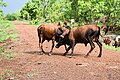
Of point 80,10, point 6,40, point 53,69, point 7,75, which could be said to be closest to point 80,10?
point 80,10

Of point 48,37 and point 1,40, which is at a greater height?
point 48,37

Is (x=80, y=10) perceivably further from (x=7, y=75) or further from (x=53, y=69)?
(x=7, y=75)

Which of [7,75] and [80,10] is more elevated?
[7,75]

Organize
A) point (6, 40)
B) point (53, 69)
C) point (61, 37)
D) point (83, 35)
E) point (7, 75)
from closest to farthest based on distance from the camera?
point (7, 75) < point (53, 69) < point (83, 35) < point (61, 37) < point (6, 40)

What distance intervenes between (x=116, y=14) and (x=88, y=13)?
3.94 metres

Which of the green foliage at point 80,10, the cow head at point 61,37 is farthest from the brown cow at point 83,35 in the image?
the green foliage at point 80,10

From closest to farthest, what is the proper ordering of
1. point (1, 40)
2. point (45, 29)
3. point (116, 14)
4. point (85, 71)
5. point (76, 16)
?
point (85, 71) → point (45, 29) → point (1, 40) → point (116, 14) → point (76, 16)


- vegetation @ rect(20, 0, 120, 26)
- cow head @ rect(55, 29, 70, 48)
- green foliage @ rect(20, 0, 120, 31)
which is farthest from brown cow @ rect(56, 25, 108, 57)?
vegetation @ rect(20, 0, 120, 26)

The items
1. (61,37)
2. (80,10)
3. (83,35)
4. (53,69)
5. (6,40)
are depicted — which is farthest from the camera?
(80,10)

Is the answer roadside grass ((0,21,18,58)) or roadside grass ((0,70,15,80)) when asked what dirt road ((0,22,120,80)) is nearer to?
roadside grass ((0,70,15,80))

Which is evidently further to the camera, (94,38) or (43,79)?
(94,38)

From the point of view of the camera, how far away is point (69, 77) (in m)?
8.86

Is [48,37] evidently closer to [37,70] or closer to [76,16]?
[37,70]

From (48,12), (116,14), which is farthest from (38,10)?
(116,14)
